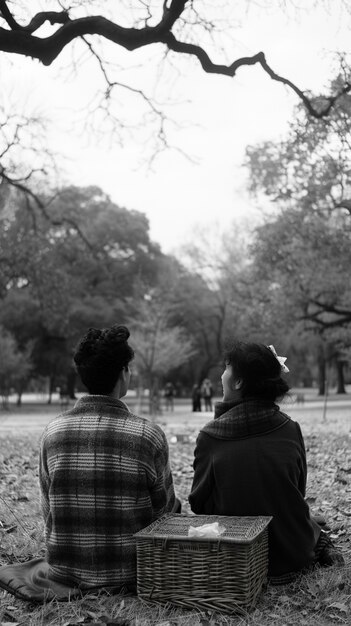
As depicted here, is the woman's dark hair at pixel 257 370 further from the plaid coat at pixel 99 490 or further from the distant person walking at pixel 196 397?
the distant person walking at pixel 196 397

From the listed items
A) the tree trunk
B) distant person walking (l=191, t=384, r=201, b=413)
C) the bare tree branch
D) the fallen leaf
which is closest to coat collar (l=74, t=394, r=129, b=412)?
the fallen leaf

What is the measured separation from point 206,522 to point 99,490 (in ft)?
1.88

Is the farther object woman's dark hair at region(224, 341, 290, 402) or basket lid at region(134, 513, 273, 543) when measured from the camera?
woman's dark hair at region(224, 341, 290, 402)

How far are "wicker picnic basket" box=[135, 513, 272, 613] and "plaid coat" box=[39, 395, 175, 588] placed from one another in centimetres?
18

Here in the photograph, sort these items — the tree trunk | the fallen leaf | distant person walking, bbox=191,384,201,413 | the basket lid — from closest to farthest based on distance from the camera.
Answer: the basket lid
the fallen leaf
distant person walking, bbox=191,384,201,413
the tree trunk

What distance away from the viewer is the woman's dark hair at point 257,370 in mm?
3721

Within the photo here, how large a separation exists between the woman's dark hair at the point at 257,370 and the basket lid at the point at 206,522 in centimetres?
Result: 63

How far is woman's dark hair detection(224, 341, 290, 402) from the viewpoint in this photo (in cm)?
372

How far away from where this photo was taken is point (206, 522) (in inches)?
141

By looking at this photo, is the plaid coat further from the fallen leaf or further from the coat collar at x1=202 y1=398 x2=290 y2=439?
the fallen leaf

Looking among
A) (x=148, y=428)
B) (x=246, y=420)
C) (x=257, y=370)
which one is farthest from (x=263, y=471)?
(x=148, y=428)

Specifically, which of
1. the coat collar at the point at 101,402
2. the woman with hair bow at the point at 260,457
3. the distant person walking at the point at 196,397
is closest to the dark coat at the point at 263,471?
the woman with hair bow at the point at 260,457

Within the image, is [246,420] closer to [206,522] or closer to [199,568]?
[206,522]

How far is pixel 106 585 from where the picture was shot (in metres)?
3.46
